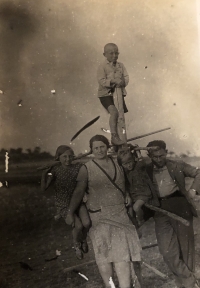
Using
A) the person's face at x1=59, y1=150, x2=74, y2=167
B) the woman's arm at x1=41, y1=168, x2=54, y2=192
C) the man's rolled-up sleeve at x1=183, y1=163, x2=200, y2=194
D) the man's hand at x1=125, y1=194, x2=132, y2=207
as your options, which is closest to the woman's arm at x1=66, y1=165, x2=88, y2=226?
the person's face at x1=59, y1=150, x2=74, y2=167

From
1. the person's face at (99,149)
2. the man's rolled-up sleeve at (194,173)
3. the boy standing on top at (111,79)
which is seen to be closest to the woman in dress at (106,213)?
the person's face at (99,149)

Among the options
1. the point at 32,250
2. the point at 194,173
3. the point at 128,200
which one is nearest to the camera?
the point at 128,200

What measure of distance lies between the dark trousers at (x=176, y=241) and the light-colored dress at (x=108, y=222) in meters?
0.35

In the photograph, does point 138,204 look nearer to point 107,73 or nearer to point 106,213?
point 106,213

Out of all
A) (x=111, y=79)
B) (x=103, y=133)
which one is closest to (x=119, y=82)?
(x=111, y=79)

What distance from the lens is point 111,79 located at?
8.76ft

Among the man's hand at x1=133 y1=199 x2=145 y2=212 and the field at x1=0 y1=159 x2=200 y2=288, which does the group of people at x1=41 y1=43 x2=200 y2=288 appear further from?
the field at x1=0 y1=159 x2=200 y2=288

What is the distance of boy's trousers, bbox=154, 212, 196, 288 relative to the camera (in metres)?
2.75

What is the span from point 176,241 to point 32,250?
1.51 meters

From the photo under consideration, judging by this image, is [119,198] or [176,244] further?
[176,244]

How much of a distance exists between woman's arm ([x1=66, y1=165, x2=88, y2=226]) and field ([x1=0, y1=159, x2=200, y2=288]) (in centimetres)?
49

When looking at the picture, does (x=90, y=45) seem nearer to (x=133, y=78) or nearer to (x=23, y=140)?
(x=133, y=78)

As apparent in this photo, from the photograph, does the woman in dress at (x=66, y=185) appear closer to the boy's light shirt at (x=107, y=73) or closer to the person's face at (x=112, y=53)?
the boy's light shirt at (x=107, y=73)

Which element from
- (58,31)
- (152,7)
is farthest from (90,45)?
(152,7)
